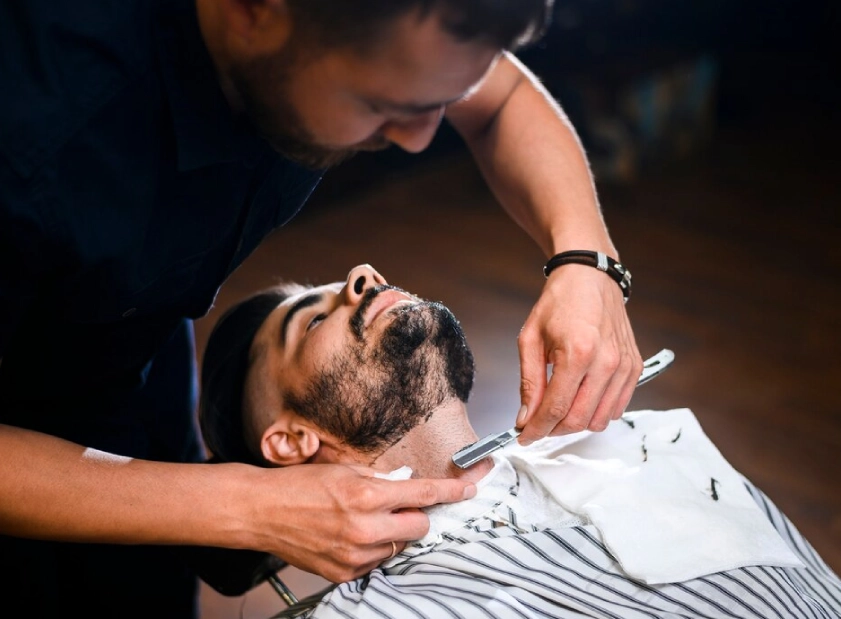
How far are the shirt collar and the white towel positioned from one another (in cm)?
80

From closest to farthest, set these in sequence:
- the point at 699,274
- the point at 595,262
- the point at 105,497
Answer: the point at 105,497 < the point at 595,262 < the point at 699,274

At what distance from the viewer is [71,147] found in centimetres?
101

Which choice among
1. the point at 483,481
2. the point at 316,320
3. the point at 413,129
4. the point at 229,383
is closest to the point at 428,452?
the point at 483,481

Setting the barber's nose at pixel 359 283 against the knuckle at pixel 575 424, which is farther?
the barber's nose at pixel 359 283

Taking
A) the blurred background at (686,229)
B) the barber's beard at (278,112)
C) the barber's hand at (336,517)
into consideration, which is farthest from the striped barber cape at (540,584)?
the blurred background at (686,229)

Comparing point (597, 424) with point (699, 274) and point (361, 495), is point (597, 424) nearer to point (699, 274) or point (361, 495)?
point (361, 495)

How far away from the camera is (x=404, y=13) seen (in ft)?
2.81

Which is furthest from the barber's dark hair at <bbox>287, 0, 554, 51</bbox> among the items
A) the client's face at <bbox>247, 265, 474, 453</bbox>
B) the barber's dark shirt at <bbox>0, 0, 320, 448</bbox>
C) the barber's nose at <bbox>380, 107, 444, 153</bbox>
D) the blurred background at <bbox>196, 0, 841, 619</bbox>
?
the blurred background at <bbox>196, 0, 841, 619</bbox>

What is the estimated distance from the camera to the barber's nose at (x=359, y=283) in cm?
163

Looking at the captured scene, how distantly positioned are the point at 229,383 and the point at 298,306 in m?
0.21

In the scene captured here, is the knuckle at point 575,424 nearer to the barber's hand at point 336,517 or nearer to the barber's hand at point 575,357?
the barber's hand at point 575,357

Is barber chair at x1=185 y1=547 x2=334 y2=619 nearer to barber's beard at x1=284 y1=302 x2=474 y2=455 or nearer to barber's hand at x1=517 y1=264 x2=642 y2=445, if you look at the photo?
barber's beard at x1=284 y1=302 x2=474 y2=455

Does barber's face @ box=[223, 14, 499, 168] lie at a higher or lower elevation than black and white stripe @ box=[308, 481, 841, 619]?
higher

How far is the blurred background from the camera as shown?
280cm
